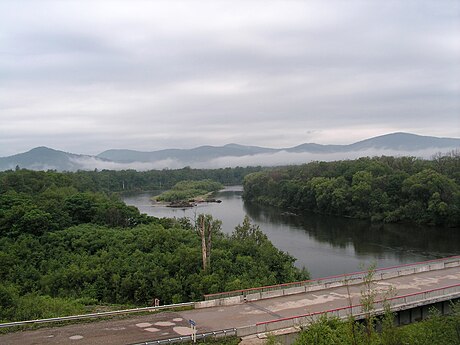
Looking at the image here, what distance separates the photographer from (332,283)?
24812 millimetres

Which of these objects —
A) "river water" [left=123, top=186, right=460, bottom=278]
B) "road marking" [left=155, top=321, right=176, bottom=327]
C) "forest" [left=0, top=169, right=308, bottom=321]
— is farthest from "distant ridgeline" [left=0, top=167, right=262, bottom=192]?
"road marking" [left=155, top=321, right=176, bottom=327]

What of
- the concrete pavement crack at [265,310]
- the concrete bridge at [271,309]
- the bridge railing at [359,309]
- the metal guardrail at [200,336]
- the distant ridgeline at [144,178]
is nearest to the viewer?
the metal guardrail at [200,336]

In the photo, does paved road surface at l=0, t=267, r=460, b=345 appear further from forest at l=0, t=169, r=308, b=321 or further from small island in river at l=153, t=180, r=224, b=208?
small island in river at l=153, t=180, r=224, b=208

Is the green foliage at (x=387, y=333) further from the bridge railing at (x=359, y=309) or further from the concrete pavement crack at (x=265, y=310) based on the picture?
the concrete pavement crack at (x=265, y=310)

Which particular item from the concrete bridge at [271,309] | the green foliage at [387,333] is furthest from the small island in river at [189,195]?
the green foliage at [387,333]

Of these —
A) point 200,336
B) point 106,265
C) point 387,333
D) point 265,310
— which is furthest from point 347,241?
point 200,336

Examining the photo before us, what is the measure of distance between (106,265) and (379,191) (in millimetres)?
50562

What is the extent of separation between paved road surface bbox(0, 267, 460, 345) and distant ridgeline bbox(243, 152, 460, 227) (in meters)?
37.4

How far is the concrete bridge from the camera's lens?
1798cm

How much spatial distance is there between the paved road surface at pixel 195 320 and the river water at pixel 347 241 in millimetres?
10879

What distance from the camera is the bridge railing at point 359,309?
18.4m

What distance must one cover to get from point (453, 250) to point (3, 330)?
137ft

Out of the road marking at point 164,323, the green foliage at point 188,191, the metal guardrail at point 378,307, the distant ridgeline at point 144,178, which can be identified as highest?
the distant ridgeline at point 144,178

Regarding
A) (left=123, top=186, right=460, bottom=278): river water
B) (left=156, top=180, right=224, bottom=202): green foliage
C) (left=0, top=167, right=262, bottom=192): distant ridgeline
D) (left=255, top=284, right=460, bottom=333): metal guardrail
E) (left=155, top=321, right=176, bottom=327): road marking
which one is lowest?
(left=123, top=186, right=460, bottom=278): river water
